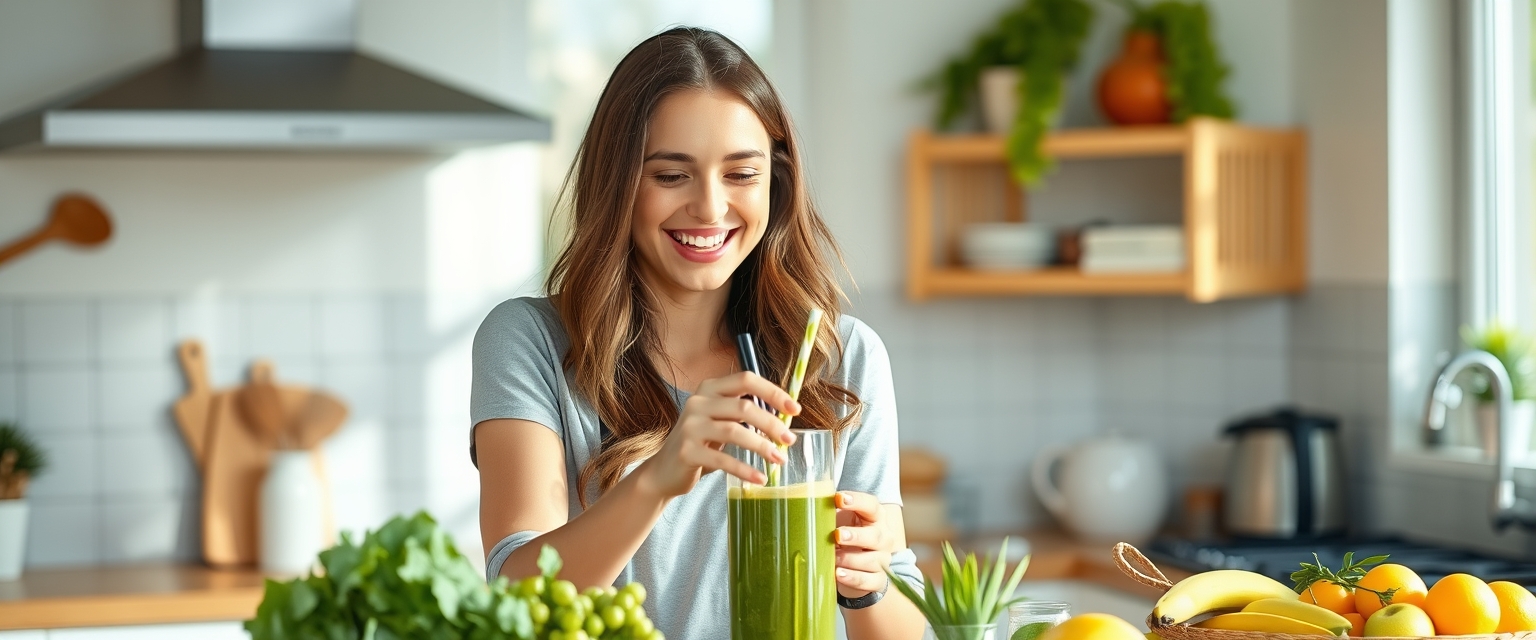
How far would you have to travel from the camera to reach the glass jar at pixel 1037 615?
1.12 m

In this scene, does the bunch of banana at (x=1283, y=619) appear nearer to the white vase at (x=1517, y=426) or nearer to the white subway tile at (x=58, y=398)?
the white vase at (x=1517, y=426)

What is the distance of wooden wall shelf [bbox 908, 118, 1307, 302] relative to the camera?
309 centimetres

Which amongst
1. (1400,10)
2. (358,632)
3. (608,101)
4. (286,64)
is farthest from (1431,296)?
(358,632)

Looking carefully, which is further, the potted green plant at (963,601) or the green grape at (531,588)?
the potted green plant at (963,601)

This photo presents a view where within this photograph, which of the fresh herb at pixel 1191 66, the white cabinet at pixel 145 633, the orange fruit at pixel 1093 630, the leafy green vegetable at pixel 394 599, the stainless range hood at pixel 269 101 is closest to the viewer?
the leafy green vegetable at pixel 394 599

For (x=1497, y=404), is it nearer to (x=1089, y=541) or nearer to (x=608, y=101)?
(x=1089, y=541)

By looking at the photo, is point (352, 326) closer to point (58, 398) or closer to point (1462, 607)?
point (58, 398)

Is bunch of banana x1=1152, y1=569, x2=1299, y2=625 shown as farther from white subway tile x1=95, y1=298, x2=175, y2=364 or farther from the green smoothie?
white subway tile x1=95, y1=298, x2=175, y2=364

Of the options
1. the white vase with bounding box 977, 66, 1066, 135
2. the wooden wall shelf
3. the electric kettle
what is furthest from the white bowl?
the electric kettle

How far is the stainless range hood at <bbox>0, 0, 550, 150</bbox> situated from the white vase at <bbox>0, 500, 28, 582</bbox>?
0.67 m

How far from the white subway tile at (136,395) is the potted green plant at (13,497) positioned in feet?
0.58

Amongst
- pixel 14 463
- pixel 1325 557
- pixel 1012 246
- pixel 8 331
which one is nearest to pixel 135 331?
pixel 8 331

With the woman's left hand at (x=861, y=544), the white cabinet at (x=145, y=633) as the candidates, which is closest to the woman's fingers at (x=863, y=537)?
the woman's left hand at (x=861, y=544)

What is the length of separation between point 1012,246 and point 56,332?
6.38ft
